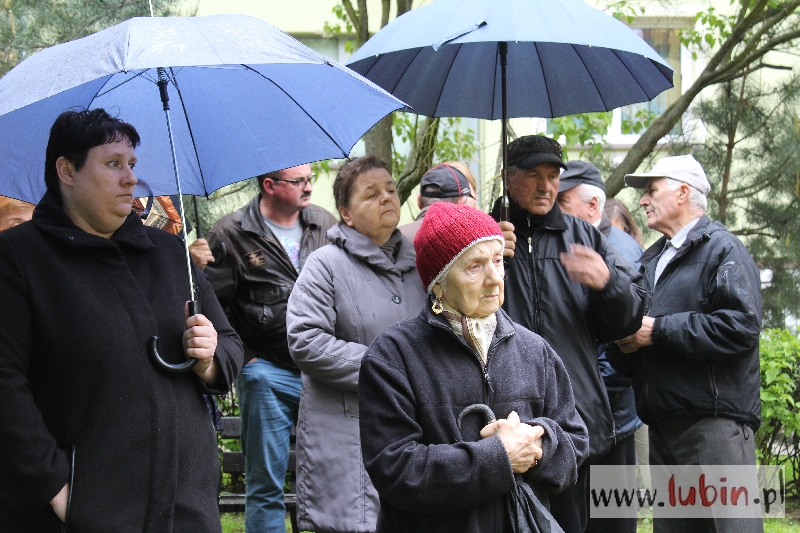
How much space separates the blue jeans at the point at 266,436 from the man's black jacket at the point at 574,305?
153 centimetres

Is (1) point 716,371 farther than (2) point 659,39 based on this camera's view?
No

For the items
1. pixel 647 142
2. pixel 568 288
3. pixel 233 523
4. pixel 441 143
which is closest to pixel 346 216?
pixel 568 288

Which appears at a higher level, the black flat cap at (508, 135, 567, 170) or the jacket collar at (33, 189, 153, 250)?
the black flat cap at (508, 135, 567, 170)

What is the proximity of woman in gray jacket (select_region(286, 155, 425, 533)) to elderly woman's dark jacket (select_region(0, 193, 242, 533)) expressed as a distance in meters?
0.98

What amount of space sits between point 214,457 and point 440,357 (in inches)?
34.4

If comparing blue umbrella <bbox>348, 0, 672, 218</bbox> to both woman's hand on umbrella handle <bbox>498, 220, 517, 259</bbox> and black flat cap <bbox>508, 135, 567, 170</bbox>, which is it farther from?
woman's hand on umbrella handle <bbox>498, 220, 517, 259</bbox>

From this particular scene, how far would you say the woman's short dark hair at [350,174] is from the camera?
4.36 meters

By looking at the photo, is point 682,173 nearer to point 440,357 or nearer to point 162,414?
point 440,357

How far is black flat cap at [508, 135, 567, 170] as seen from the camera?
432cm

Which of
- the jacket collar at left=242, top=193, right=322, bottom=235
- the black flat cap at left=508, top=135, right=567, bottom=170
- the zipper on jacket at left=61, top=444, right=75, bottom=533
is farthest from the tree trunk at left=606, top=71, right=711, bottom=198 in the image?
the zipper on jacket at left=61, top=444, right=75, bottom=533

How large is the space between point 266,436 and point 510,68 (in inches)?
87.7

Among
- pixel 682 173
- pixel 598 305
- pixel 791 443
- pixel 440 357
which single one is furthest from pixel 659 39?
pixel 440 357

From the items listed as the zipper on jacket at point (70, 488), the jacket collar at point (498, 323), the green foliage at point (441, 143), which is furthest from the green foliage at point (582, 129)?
the zipper on jacket at point (70, 488)

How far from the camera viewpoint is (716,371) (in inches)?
182
